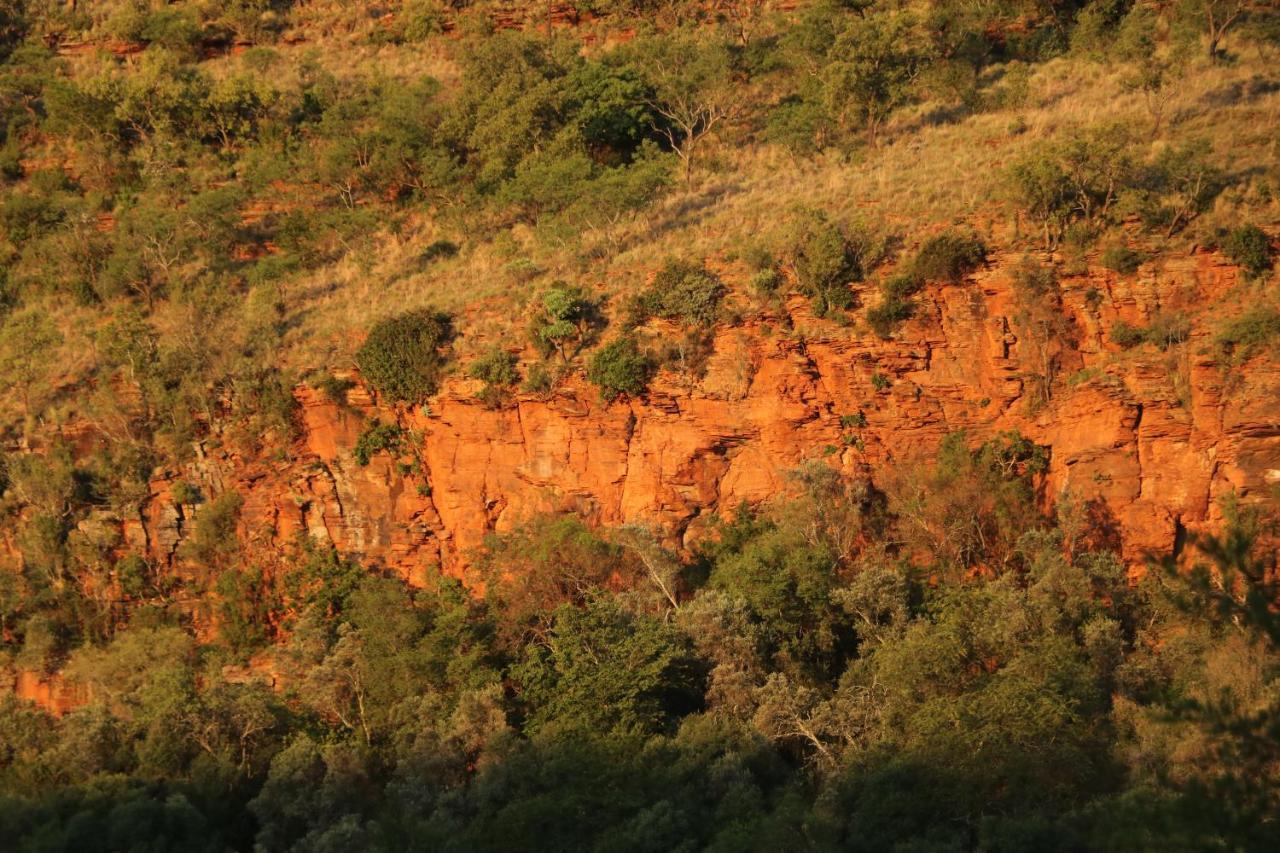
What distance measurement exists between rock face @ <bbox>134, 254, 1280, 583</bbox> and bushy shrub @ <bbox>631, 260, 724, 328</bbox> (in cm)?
72

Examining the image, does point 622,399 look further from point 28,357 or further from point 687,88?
point 28,357

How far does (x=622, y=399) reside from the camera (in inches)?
1102

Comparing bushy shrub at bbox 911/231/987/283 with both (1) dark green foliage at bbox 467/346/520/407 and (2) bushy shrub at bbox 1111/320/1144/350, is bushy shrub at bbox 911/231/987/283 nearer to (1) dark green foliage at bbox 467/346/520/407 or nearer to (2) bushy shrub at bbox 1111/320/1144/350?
(2) bushy shrub at bbox 1111/320/1144/350

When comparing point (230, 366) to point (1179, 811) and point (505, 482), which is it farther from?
point (1179, 811)

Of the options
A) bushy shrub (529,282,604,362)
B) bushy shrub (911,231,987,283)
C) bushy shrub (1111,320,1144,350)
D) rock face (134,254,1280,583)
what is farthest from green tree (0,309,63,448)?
bushy shrub (1111,320,1144,350)

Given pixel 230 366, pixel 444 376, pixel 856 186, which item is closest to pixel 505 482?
pixel 444 376

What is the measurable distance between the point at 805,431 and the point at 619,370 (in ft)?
12.4

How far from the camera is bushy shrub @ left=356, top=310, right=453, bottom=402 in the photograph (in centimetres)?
2866

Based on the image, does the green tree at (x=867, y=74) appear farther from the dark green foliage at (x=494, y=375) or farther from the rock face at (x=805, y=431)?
the dark green foliage at (x=494, y=375)

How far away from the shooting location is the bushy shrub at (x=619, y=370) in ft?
90.9

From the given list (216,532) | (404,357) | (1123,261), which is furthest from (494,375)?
(1123,261)

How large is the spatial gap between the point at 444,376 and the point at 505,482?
252 centimetres

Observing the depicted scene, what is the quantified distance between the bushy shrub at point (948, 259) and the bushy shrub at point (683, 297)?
3.99 metres

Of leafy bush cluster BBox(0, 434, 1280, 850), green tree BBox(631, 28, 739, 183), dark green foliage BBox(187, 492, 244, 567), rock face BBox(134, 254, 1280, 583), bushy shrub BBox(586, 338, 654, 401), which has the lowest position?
leafy bush cluster BBox(0, 434, 1280, 850)
